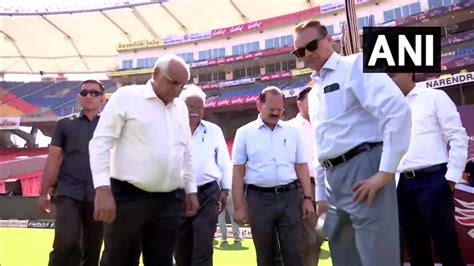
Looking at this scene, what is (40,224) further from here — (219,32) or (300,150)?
(219,32)

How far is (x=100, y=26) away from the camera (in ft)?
145

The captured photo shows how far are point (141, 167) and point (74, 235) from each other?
1.38 metres

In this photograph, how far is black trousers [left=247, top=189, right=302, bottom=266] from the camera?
3.60m

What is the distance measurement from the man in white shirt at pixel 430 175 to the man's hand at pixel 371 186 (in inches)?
54.7

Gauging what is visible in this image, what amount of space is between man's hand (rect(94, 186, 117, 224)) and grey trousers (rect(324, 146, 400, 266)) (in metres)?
1.18

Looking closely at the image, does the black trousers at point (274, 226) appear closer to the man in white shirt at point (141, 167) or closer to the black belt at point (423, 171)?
the black belt at point (423, 171)

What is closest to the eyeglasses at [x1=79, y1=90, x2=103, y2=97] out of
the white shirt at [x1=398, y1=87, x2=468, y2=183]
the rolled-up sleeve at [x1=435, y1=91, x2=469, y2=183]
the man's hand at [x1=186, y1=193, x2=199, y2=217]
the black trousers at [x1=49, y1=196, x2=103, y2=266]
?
the black trousers at [x1=49, y1=196, x2=103, y2=266]

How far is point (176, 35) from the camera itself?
4319 centimetres

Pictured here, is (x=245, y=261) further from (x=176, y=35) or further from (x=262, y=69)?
(x=176, y=35)

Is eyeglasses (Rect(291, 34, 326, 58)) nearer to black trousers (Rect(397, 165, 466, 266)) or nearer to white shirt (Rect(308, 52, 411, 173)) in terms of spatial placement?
white shirt (Rect(308, 52, 411, 173))

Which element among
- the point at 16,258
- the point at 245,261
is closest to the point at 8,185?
the point at 16,258

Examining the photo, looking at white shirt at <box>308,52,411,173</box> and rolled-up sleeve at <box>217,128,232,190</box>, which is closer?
white shirt at <box>308,52,411,173</box>

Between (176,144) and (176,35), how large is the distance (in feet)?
137

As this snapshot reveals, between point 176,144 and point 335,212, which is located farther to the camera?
point 176,144
